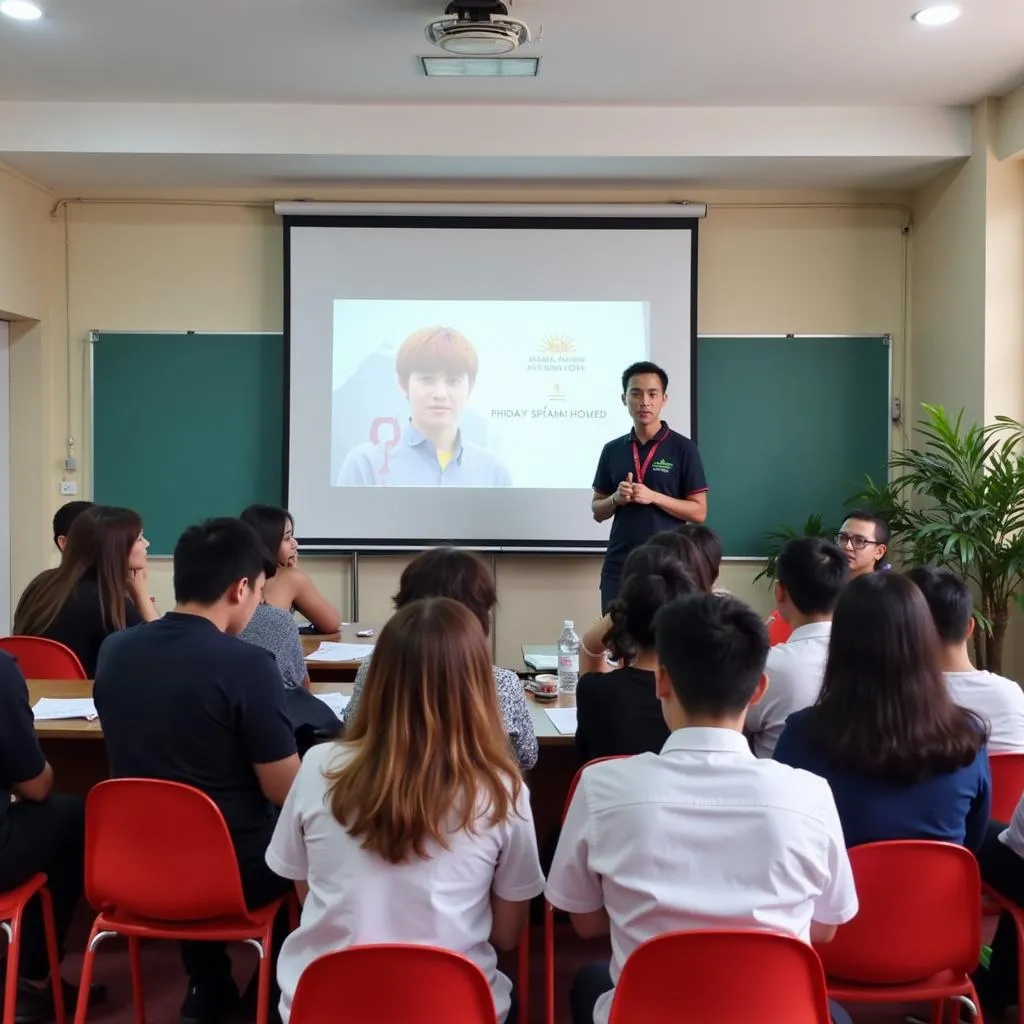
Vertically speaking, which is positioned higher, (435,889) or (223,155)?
(223,155)

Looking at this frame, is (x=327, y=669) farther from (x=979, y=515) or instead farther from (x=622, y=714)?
(x=979, y=515)

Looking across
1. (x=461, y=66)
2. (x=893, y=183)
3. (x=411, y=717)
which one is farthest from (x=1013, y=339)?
(x=411, y=717)

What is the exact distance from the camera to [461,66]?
4332 mm

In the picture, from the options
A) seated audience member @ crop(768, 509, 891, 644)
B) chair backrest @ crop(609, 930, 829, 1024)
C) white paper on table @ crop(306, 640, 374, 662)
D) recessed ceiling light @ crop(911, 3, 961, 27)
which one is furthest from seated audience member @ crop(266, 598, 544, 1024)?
recessed ceiling light @ crop(911, 3, 961, 27)

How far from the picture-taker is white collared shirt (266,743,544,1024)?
1.59m

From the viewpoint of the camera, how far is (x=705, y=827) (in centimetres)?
146

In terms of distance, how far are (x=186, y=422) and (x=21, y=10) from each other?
2320 millimetres

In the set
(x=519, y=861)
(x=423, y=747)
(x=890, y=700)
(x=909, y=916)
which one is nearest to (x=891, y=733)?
(x=890, y=700)

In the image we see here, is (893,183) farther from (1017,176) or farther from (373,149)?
(373,149)

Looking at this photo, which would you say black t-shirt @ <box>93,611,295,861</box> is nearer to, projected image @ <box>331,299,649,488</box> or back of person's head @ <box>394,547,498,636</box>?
back of person's head @ <box>394,547,498,636</box>

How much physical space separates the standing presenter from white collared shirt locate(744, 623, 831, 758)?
2.00 m

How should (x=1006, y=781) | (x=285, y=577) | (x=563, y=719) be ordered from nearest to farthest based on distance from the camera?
(x=1006, y=781) < (x=563, y=719) < (x=285, y=577)

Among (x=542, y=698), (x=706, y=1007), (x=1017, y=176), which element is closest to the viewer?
(x=706, y=1007)

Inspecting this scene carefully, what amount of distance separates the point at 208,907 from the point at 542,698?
1.25m
